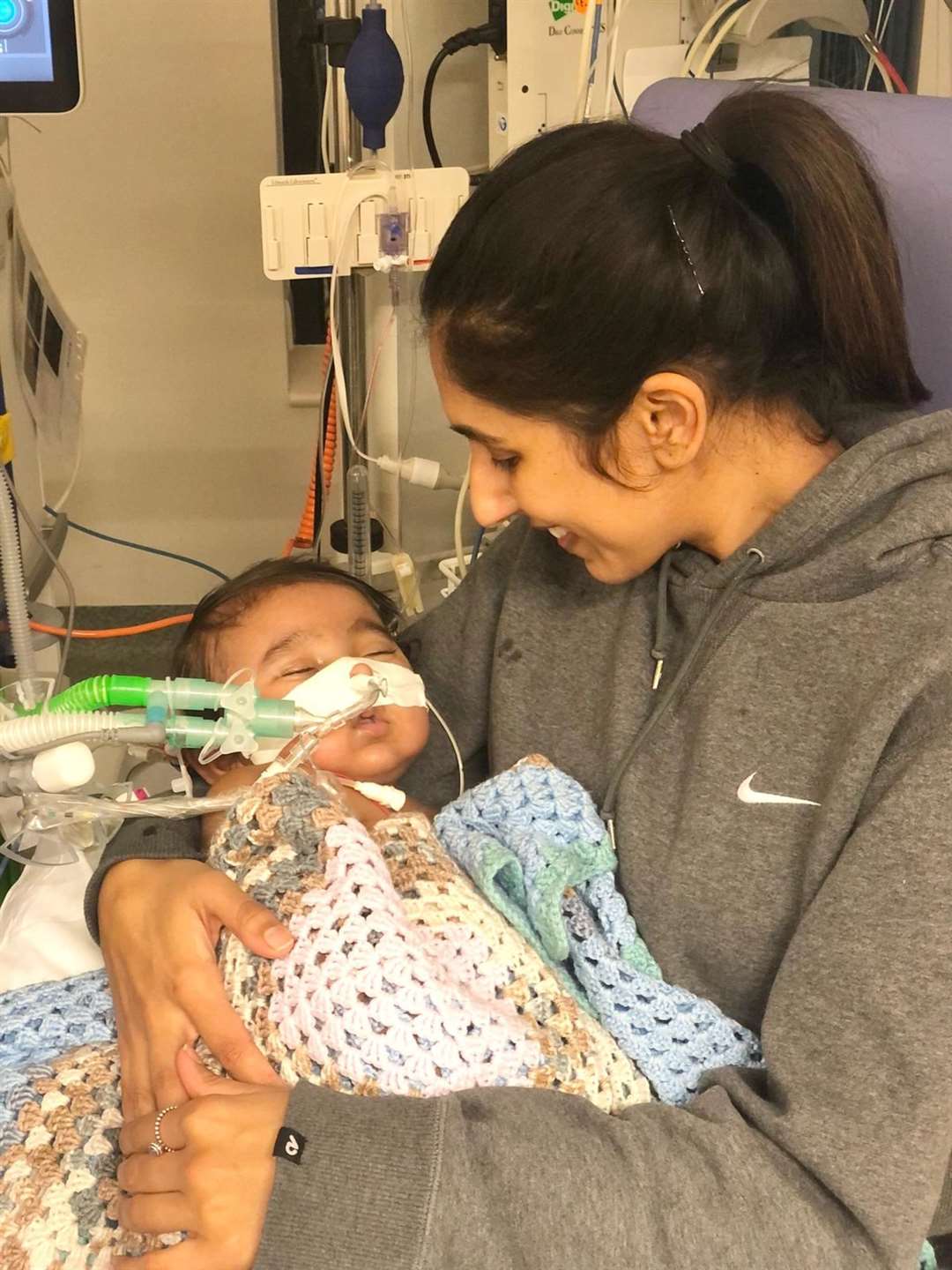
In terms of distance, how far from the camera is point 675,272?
0.98 m

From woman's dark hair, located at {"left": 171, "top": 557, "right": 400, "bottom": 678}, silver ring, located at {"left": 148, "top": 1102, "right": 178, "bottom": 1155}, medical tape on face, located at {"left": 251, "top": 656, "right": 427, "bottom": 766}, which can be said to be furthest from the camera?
woman's dark hair, located at {"left": 171, "top": 557, "right": 400, "bottom": 678}

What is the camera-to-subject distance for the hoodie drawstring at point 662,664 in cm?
110

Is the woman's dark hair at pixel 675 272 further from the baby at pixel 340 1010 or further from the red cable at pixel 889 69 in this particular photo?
the red cable at pixel 889 69

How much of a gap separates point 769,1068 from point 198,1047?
506 millimetres

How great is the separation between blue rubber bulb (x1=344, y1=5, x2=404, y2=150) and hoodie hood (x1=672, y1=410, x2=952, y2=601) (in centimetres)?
94

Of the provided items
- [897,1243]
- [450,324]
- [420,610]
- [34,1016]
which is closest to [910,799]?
[897,1243]

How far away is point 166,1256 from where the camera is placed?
2.81 feet

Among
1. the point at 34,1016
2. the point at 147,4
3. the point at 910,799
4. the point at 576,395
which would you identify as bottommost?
the point at 34,1016

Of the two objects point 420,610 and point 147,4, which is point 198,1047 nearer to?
point 420,610

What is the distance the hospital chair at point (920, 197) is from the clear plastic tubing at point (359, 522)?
84 centimetres

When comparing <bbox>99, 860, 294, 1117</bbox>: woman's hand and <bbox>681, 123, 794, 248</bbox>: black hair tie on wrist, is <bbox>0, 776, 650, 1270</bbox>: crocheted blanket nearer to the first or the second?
<bbox>99, 860, 294, 1117</bbox>: woman's hand

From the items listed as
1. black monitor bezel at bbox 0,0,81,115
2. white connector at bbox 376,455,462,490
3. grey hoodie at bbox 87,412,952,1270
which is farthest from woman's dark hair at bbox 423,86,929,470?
white connector at bbox 376,455,462,490

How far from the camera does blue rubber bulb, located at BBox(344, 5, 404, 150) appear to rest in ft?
5.20

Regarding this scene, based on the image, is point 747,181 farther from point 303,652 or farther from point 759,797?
point 303,652
